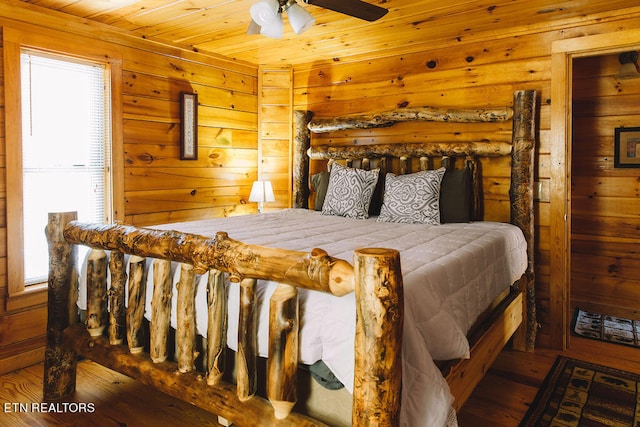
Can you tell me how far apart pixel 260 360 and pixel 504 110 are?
7.88ft

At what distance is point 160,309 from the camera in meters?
1.81

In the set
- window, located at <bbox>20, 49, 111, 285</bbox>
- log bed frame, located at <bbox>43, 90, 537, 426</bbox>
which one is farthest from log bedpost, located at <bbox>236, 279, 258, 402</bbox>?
window, located at <bbox>20, 49, 111, 285</bbox>

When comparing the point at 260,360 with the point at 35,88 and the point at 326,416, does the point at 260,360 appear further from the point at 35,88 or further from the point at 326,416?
the point at 35,88

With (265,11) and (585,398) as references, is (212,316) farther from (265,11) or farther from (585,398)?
(585,398)

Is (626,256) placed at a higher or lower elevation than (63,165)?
lower

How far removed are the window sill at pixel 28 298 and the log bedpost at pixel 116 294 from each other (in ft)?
3.62

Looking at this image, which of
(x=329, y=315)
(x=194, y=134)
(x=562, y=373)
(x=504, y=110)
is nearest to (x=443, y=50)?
(x=504, y=110)

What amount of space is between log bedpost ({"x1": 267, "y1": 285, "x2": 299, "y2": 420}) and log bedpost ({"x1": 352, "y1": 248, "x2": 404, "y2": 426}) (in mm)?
261

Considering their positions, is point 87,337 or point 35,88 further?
point 35,88

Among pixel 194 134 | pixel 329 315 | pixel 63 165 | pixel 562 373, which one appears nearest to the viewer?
pixel 329 315

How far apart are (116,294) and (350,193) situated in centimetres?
182

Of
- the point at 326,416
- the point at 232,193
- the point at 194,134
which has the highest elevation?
the point at 194,134

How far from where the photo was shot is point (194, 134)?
3695 mm

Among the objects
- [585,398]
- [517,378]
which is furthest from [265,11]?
[585,398]
